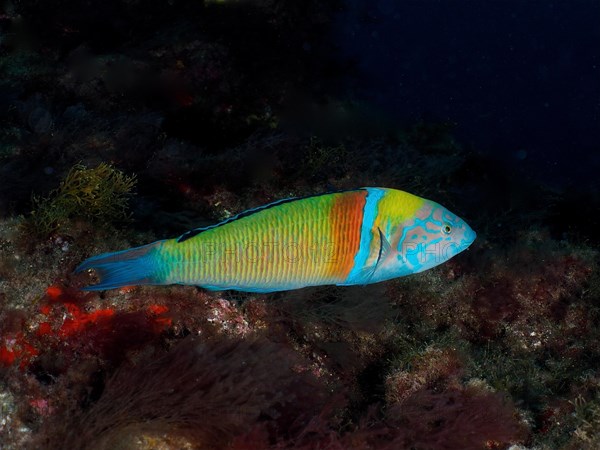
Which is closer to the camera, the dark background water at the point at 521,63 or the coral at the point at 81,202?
the coral at the point at 81,202

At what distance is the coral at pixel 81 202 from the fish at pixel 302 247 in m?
1.58

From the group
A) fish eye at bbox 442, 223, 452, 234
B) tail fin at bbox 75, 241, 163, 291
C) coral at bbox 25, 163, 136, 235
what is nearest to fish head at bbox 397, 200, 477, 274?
fish eye at bbox 442, 223, 452, 234

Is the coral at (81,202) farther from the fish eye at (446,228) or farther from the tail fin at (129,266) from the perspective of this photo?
the fish eye at (446,228)

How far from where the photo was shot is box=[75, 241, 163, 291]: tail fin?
2.12 metres

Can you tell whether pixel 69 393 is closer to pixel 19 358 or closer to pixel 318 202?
pixel 19 358

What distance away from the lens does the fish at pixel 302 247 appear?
7.11 feet

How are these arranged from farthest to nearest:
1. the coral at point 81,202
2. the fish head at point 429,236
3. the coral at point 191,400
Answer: the coral at point 81,202
the coral at point 191,400
the fish head at point 429,236

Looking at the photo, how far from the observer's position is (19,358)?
2.96m

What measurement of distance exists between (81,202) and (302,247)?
7.96 feet

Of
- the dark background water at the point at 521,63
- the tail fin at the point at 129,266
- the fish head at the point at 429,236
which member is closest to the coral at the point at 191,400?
the tail fin at the point at 129,266

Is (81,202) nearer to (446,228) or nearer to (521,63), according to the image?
(446,228)

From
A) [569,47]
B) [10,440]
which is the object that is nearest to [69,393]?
[10,440]

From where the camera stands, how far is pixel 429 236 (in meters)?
2.58

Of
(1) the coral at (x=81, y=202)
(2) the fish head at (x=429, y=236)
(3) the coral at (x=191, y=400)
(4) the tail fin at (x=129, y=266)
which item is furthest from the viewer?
(1) the coral at (x=81, y=202)
